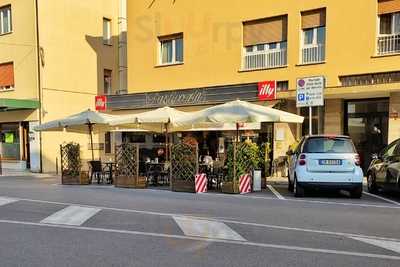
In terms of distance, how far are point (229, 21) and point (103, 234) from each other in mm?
13805

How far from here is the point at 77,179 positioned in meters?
17.0

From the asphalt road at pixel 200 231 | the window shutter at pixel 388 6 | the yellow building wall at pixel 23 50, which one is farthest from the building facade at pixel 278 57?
the yellow building wall at pixel 23 50

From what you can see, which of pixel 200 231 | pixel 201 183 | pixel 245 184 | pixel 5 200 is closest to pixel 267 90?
pixel 245 184

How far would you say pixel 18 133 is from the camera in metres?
26.7

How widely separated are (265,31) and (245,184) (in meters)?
7.68

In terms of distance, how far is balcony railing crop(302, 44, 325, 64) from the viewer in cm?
1722

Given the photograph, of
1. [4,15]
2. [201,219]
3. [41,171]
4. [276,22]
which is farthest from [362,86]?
[4,15]

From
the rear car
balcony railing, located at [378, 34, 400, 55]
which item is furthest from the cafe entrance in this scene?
the rear car

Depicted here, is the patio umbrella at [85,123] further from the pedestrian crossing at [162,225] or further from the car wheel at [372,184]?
the car wheel at [372,184]

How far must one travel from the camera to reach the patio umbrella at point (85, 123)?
663 inches

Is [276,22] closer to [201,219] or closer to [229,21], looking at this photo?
[229,21]

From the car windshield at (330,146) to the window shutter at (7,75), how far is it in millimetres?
20333

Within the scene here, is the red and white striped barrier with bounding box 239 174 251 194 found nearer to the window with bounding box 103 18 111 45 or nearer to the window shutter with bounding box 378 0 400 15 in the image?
the window shutter with bounding box 378 0 400 15

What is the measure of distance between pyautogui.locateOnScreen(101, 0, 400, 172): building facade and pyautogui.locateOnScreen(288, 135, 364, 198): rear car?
439 centimetres
